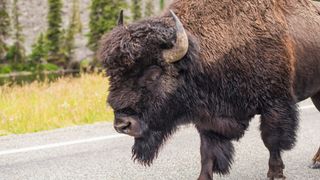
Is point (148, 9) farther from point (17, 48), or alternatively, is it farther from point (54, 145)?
point (54, 145)

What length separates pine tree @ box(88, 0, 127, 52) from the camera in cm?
1816

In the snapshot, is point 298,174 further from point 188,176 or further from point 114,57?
point 114,57

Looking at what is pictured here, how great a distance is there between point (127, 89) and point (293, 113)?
5.34ft

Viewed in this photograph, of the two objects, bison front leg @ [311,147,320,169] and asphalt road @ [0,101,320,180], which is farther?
bison front leg @ [311,147,320,169]

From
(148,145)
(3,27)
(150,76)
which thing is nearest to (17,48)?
(3,27)

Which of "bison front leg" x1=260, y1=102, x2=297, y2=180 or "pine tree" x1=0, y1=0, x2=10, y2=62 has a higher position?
"bison front leg" x1=260, y1=102, x2=297, y2=180

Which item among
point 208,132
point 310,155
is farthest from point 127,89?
point 310,155

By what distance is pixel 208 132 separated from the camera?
529 cm

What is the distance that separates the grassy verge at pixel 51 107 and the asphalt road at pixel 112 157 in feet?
Answer: 1.90

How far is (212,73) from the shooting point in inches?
195

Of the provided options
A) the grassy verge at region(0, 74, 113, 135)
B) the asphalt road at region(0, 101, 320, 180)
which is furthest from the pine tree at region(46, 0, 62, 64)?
the asphalt road at region(0, 101, 320, 180)

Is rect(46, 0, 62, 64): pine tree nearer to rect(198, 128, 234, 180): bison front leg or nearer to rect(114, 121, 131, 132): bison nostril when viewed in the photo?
rect(198, 128, 234, 180): bison front leg

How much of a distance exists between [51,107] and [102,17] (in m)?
8.76

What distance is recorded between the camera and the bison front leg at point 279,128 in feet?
17.1
